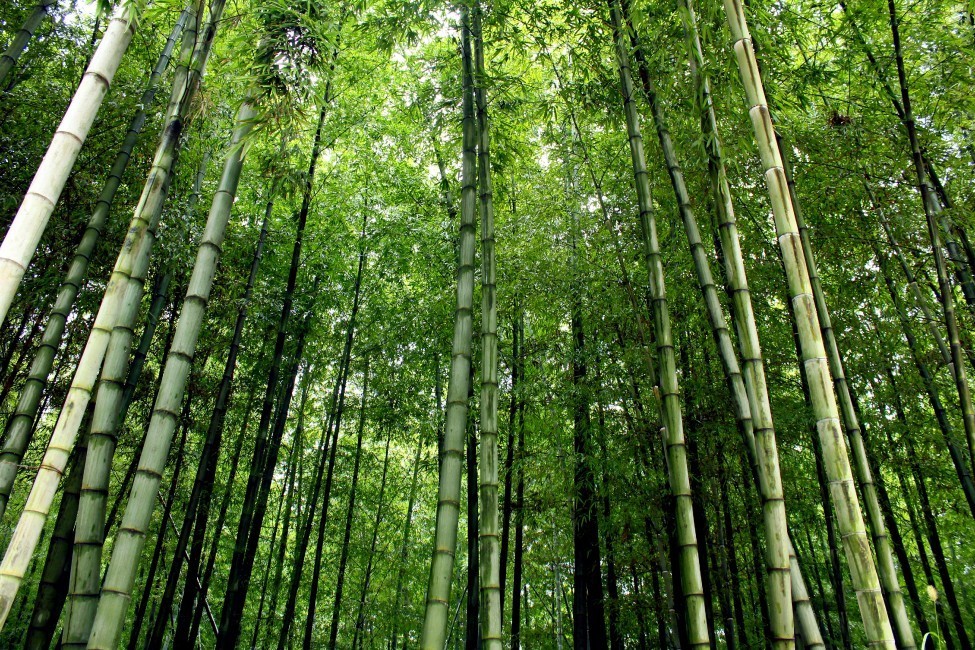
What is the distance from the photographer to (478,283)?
526 cm

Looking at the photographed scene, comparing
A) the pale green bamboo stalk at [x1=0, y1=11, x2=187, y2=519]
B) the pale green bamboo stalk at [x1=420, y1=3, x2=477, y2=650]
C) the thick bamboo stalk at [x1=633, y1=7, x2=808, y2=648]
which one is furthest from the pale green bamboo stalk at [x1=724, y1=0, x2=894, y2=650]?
the pale green bamboo stalk at [x1=0, y1=11, x2=187, y2=519]

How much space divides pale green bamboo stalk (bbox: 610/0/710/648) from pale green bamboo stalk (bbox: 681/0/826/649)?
232 mm

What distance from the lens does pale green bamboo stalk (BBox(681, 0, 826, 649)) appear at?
180 cm

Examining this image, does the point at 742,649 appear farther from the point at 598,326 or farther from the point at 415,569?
the point at 415,569

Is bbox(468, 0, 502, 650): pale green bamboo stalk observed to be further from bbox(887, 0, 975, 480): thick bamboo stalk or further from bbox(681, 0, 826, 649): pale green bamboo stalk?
bbox(887, 0, 975, 480): thick bamboo stalk

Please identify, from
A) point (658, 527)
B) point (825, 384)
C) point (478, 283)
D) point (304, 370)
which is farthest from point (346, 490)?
point (825, 384)

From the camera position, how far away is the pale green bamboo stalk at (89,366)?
1602mm

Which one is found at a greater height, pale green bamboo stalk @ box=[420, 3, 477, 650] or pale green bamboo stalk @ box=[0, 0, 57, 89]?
pale green bamboo stalk @ box=[0, 0, 57, 89]

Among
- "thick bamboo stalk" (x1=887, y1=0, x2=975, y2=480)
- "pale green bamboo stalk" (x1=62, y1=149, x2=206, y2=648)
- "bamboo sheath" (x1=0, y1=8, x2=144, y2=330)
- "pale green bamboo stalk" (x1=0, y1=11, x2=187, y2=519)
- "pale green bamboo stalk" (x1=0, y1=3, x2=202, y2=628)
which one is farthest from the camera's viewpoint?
"thick bamboo stalk" (x1=887, y1=0, x2=975, y2=480)

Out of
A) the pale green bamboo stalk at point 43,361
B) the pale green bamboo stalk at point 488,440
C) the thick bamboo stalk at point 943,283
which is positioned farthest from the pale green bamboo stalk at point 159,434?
the thick bamboo stalk at point 943,283

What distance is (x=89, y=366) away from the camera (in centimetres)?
181

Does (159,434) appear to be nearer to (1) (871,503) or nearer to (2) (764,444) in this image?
(2) (764,444)

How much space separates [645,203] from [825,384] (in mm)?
1175

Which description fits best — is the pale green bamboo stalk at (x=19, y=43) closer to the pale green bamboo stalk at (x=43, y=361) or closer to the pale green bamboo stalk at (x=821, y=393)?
the pale green bamboo stalk at (x=43, y=361)
